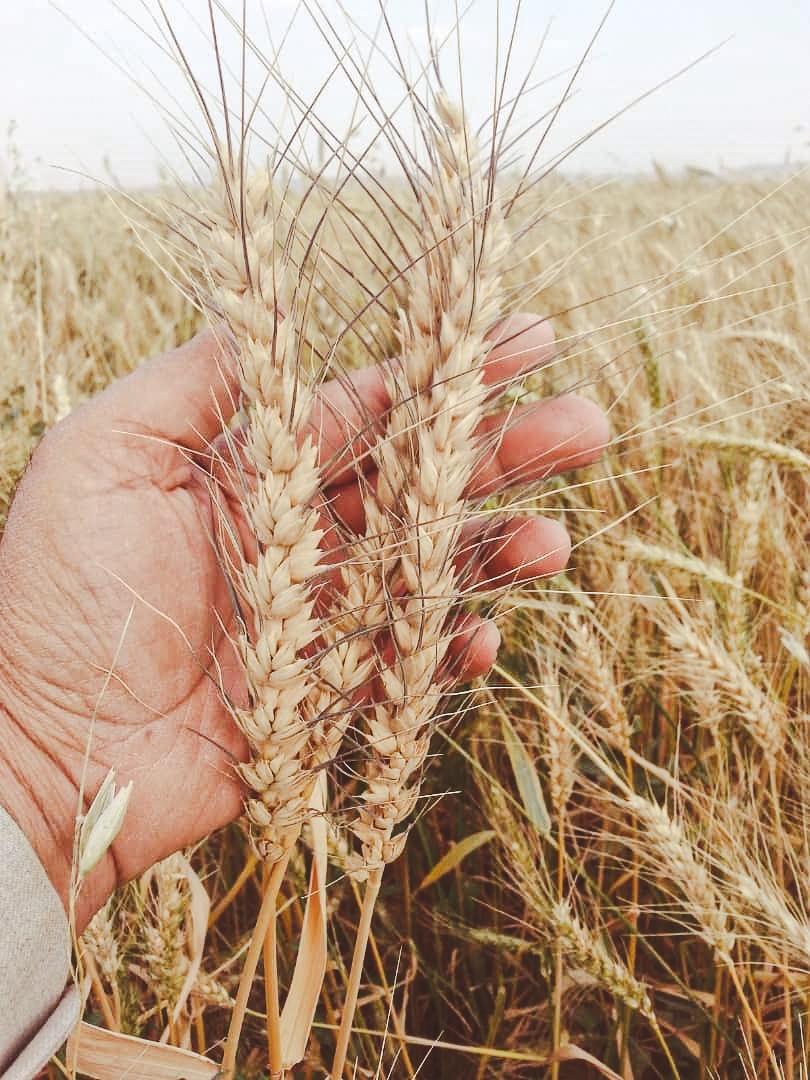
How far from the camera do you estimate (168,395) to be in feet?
3.45

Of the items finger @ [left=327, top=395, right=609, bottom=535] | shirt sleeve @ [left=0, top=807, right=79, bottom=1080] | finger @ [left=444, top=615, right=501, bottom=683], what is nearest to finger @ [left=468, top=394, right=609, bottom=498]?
finger @ [left=327, top=395, right=609, bottom=535]

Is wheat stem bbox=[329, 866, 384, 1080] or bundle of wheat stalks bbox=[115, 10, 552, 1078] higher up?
bundle of wheat stalks bbox=[115, 10, 552, 1078]

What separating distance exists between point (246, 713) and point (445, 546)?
0.25 meters

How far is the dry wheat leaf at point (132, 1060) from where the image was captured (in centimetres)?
85

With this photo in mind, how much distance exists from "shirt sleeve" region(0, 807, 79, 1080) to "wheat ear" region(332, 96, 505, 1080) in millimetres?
286

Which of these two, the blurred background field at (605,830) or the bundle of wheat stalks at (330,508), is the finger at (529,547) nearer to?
the blurred background field at (605,830)

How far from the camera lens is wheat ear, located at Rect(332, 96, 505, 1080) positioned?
81 centimetres

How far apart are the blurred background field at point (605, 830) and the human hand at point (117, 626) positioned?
9 centimetres

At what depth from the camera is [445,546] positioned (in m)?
0.84

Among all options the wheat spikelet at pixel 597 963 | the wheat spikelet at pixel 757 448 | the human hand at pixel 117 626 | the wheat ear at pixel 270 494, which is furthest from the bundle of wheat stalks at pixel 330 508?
the wheat spikelet at pixel 757 448

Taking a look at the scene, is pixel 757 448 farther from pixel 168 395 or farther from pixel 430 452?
pixel 168 395

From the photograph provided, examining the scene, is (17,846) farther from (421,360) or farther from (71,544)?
(421,360)

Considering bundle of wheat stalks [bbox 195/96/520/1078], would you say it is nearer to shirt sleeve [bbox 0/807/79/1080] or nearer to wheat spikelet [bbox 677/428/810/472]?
shirt sleeve [bbox 0/807/79/1080]

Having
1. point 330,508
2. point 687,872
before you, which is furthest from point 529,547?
point 687,872
